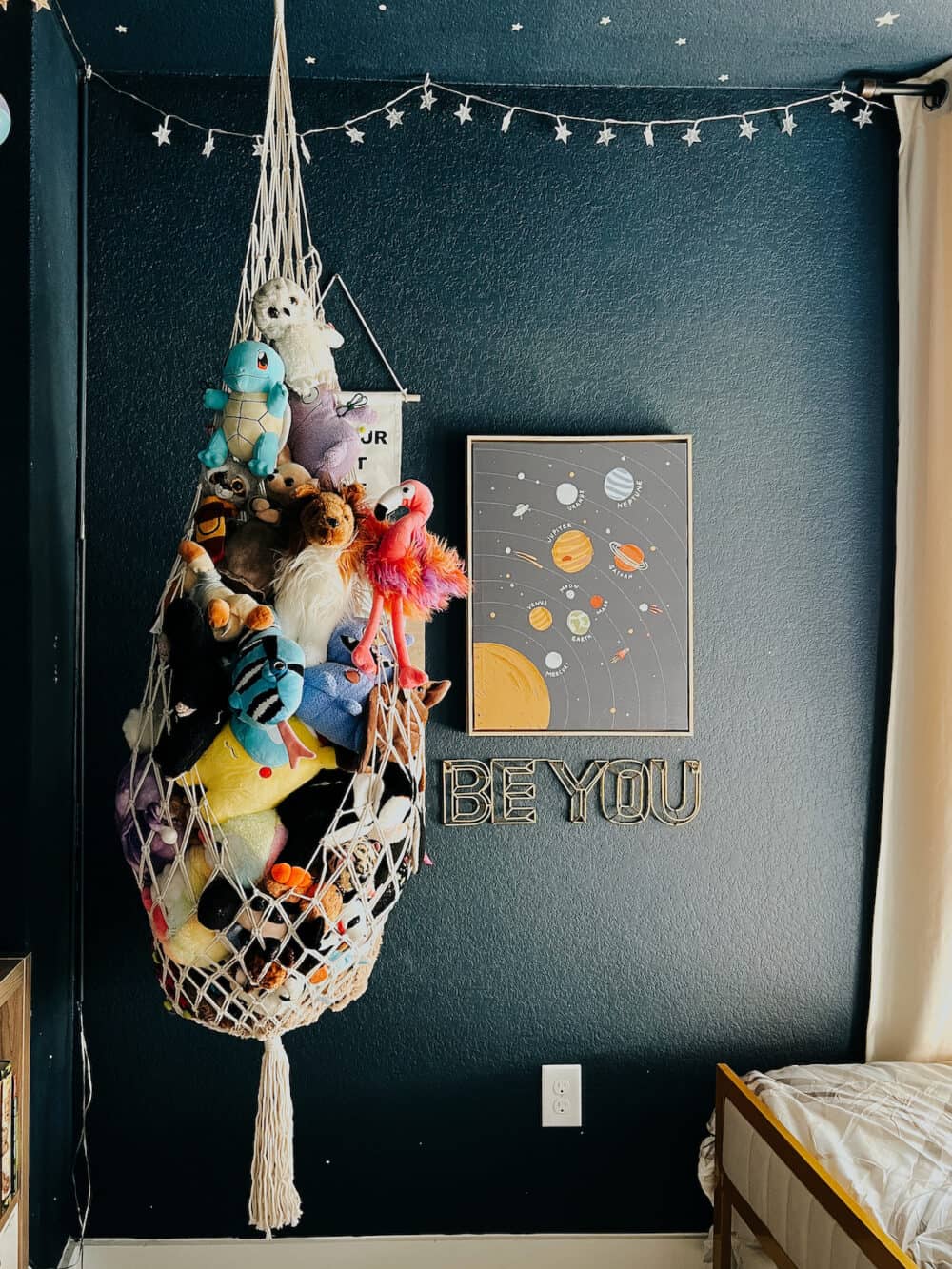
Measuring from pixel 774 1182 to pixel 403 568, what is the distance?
3.80 feet

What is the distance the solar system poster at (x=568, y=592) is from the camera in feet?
6.73

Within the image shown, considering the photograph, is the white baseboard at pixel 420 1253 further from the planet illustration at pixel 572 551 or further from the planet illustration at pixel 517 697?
the planet illustration at pixel 572 551

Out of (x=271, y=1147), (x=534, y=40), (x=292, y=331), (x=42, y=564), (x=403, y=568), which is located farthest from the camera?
(x=534, y=40)

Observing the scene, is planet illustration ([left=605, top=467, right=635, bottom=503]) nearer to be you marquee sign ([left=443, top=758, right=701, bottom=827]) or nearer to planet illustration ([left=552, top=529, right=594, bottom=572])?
planet illustration ([left=552, top=529, right=594, bottom=572])

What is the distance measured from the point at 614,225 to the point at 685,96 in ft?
0.98

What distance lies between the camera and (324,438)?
1568mm

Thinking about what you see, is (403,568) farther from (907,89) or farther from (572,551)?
(907,89)

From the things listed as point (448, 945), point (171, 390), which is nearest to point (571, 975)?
point (448, 945)

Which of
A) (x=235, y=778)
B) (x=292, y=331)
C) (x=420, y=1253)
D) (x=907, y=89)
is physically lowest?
(x=420, y=1253)

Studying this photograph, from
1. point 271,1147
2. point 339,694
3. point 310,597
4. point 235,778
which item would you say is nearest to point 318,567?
point 310,597

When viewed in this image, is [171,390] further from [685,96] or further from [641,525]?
[685,96]

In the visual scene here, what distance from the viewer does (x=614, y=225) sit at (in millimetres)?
2109

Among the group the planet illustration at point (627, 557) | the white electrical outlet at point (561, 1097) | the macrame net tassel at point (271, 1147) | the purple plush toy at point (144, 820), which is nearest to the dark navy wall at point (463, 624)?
the white electrical outlet at point (561, 1097)

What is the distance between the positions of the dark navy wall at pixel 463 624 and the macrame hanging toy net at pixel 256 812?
0.52 meters
